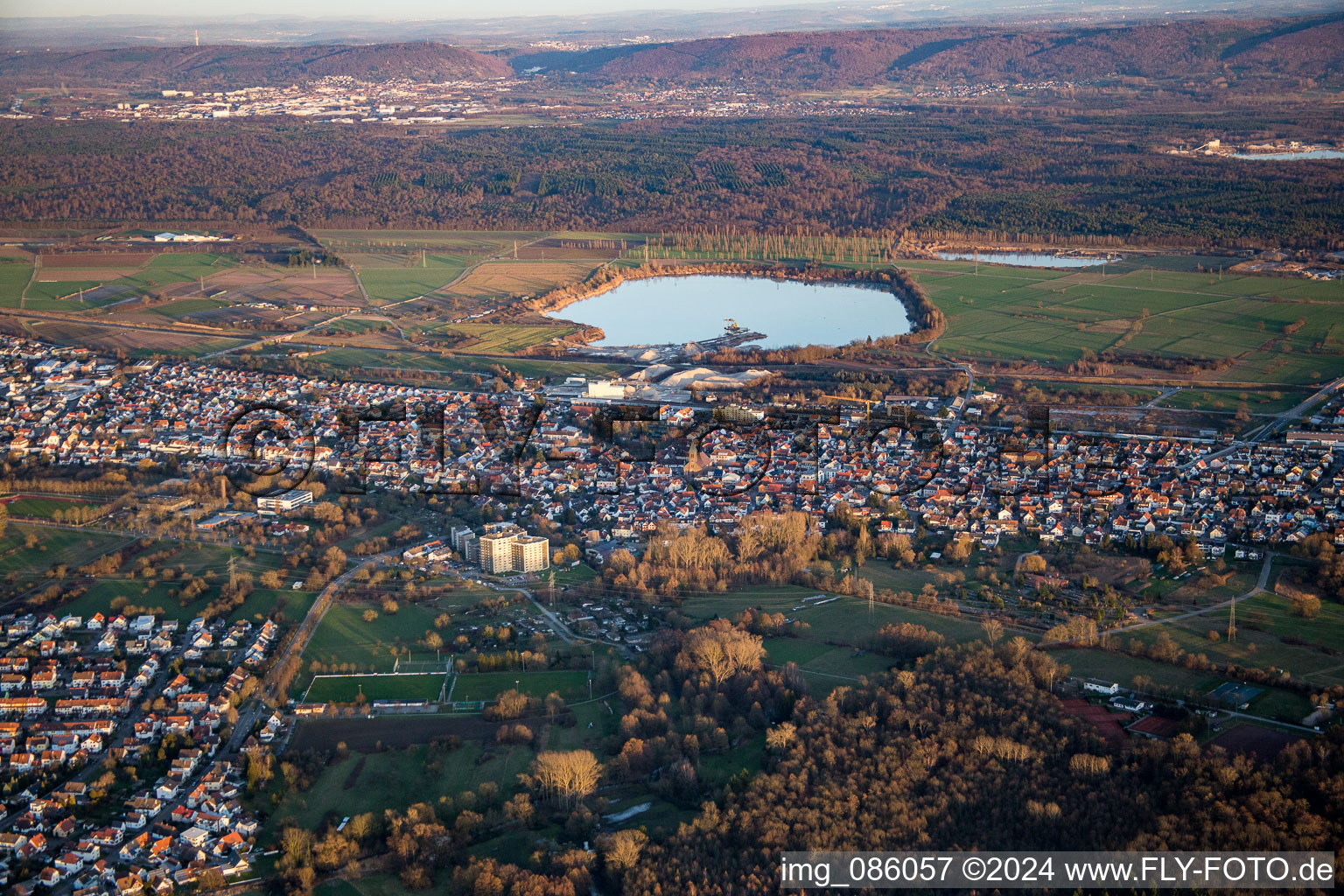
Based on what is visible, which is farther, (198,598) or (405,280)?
(405,280)

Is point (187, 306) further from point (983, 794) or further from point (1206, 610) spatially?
point (983, 794)

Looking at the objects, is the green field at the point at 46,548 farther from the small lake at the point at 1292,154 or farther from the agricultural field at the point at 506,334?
the small lake at the point at 1292,154

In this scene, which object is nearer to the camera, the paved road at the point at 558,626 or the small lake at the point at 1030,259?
the paved road at the point at 558,626

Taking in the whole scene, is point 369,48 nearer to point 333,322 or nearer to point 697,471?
point 333,322

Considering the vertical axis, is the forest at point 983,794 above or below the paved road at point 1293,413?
below

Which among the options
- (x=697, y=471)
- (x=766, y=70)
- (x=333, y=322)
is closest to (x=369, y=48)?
(x=766, y=70)

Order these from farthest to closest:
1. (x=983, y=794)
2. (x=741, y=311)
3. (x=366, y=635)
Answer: (x=741, y=311) → (x=366, y=635) → (x=983, y=794)

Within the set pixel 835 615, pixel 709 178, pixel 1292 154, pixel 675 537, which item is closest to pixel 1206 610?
pixel 835 615

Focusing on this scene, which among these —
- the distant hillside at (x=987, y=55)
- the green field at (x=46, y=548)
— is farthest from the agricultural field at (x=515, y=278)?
the distant hillside at (x=987, y=55)
